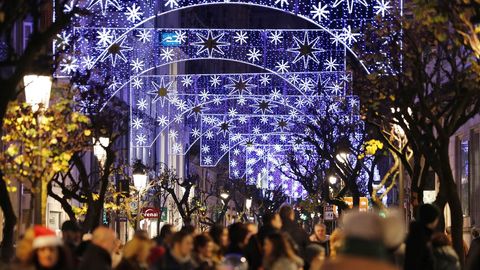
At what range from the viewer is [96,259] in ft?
43.3

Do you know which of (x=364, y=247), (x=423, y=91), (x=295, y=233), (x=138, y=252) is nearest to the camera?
(x=364, y=247)

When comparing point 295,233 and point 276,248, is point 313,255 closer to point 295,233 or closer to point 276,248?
point 295,233

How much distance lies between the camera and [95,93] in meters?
34.5

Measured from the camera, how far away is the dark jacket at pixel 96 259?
42.5ft

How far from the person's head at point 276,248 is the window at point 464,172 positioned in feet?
87.6

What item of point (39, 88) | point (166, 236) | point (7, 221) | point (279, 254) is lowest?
point (279, 254)

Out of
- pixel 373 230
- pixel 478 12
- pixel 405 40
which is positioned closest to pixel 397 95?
pixel 405 40

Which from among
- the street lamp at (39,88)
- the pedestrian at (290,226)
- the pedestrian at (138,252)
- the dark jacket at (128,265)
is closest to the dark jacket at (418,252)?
the pedestrian at (138,252)

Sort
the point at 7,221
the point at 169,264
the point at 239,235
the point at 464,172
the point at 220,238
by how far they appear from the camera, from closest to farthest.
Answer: the point at 169,264 → the point at 239,235 → the point at 220,238 → the point at 7,221 → the point at 464,172

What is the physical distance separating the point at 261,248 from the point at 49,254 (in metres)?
6.09

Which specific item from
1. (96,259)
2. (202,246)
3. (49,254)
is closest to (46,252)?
(49,254)

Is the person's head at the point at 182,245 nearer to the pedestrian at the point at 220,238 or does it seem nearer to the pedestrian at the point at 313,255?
the pedestrian at the point at 313,255

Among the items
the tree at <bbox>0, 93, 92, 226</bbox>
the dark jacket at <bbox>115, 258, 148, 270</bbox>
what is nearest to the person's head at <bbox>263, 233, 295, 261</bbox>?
the dark jacket at <bbox>115, 258, 148, 270</bbox>

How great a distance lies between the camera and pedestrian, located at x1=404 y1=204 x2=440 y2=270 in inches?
568
